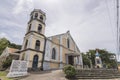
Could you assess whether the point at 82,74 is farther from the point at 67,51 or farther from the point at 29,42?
the point at 67,51

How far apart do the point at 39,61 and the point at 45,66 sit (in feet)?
5.38

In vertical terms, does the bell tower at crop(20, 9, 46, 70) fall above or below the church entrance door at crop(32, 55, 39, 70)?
above

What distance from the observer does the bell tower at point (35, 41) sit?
17567mm

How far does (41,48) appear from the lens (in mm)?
19703

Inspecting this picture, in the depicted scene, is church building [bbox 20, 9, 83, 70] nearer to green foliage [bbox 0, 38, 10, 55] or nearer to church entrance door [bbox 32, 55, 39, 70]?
church entrance door [bbox 32, 55, 39, 70]

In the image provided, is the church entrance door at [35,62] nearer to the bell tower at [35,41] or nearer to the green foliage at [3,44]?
the bell tower at [35,41]

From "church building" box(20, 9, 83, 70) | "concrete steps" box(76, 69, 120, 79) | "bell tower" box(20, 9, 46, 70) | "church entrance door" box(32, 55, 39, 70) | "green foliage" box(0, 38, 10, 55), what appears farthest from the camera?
"green foliage" box(0, 38, 10, 55)

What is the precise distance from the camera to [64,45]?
83.4 feet

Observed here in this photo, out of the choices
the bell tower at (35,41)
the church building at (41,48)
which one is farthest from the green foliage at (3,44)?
the bell tower at (35,41)

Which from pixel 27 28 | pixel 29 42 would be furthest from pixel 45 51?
pixel 27 28

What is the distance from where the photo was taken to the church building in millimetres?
18073

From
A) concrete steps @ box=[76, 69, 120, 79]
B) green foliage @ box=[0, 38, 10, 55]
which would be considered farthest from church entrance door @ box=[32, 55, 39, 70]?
green foliage @ box=[0, 38, 10, 55]

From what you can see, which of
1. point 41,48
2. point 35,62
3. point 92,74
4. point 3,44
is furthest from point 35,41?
point 3,44

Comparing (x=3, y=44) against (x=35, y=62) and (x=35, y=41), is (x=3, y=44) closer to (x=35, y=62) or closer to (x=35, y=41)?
(x=35, y=41)
